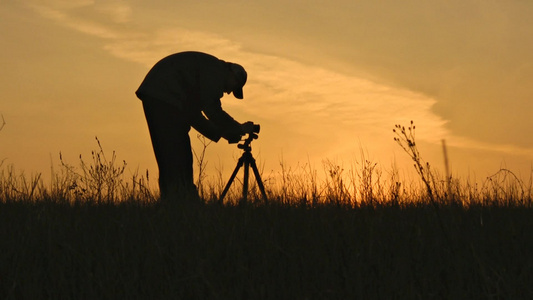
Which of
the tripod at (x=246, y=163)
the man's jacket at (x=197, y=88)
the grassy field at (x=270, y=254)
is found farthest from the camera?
the man's jacket at (x=197, y=88)

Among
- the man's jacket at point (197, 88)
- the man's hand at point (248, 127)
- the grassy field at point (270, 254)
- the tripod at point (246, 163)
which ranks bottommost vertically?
the grassy field at point (270, 254)

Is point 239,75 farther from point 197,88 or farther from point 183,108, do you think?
point 183,108

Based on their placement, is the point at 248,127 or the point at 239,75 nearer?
the point at 248,127

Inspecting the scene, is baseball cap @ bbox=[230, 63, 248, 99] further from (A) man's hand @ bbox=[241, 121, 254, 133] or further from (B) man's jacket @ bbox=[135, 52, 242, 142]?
(A) man's hand @ bbox=[241, 121, 254, 133]

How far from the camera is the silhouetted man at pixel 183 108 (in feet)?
23.5

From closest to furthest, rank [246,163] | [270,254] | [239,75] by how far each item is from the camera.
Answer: [270,254] < [246,163] < [239,75]

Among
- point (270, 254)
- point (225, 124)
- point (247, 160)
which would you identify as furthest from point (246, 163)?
point (270, 254)

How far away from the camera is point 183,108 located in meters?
7.25

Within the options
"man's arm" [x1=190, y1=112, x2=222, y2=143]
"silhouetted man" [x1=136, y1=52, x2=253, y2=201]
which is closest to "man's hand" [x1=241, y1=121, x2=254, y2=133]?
"silhouetted man" [x1=136, y1=52, x2=253, y2=201]

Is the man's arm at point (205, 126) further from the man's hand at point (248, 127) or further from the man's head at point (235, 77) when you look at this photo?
the man's head at point (235, 77)

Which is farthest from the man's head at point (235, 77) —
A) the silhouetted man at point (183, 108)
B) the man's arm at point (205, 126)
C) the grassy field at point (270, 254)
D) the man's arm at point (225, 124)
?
the grassy field at point (270, 254)

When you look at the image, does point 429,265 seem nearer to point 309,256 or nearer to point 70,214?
point 309,256

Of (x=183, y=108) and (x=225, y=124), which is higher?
(x=183, y=108)

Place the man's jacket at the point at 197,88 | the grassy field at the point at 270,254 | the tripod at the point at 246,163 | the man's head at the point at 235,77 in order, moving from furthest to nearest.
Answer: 1. the man's head at the point at 235,77
2. the man's jacket at the point at 197,88
3. the tripod at the point at 246,163
4. the grassy field at the point at 270,254
